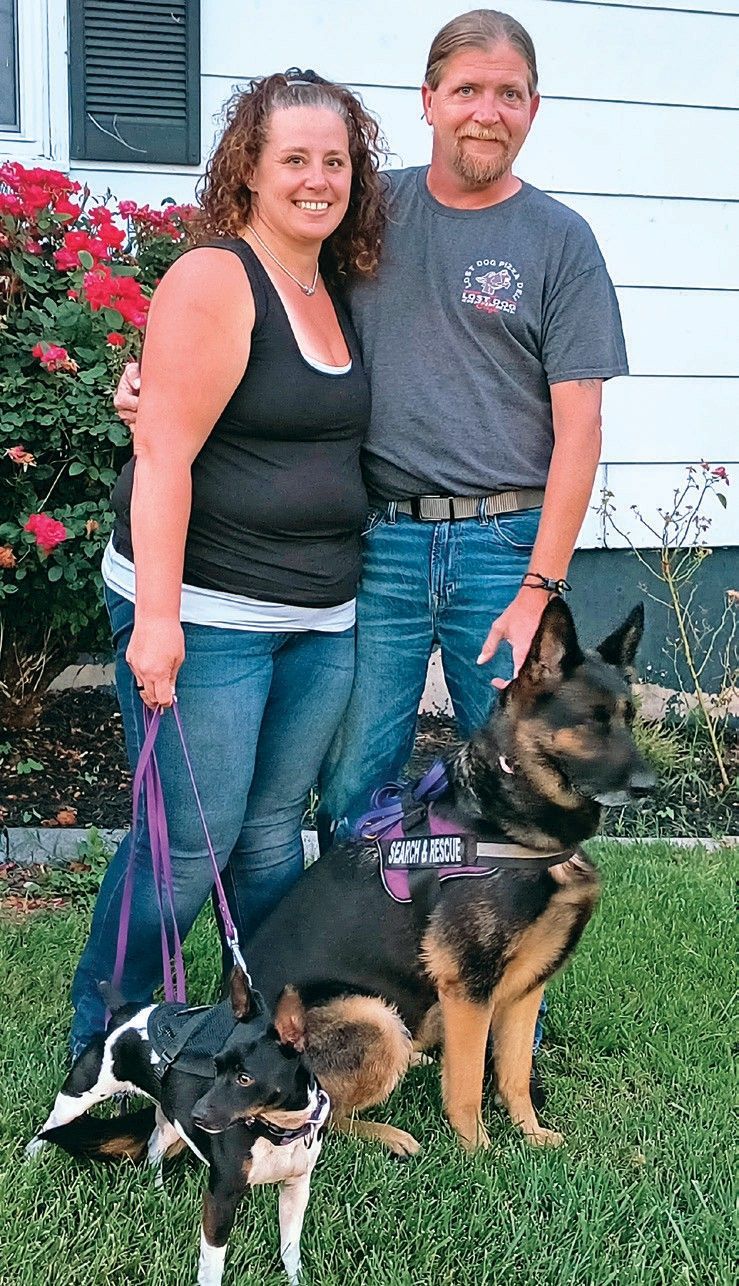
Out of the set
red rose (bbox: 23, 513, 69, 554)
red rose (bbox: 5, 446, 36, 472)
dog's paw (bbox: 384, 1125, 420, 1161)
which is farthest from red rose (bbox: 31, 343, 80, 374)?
dog's paw (bbox: 384, 1125, 420, 1161)

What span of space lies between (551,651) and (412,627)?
45 cm

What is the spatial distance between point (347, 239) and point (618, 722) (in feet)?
4.04

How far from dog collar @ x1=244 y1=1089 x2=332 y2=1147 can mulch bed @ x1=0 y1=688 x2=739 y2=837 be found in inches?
95.9

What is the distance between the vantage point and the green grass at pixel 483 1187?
2.39 meters

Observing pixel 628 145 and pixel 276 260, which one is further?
pixel 628 145

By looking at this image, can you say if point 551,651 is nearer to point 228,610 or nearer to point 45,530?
point 228,610

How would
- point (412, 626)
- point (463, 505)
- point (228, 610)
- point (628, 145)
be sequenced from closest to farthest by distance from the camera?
point (228, 610), point (463, 505), point (412, 626), point (628, 145)

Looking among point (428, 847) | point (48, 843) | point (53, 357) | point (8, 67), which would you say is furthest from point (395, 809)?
point (8, 67)

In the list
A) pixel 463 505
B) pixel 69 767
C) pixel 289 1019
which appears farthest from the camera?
pixel 69 767

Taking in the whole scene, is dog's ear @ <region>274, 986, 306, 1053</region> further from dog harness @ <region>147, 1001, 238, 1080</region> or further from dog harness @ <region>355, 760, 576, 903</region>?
dog harness @ <region>355, 760, 576, 903</region>

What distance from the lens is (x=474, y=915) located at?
2.75 meters

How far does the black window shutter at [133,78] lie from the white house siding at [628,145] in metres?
0.07

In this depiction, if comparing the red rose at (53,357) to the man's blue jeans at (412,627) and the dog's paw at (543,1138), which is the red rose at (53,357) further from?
the dog's paw at (543,1138)

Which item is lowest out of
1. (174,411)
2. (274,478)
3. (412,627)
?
(412,627)
